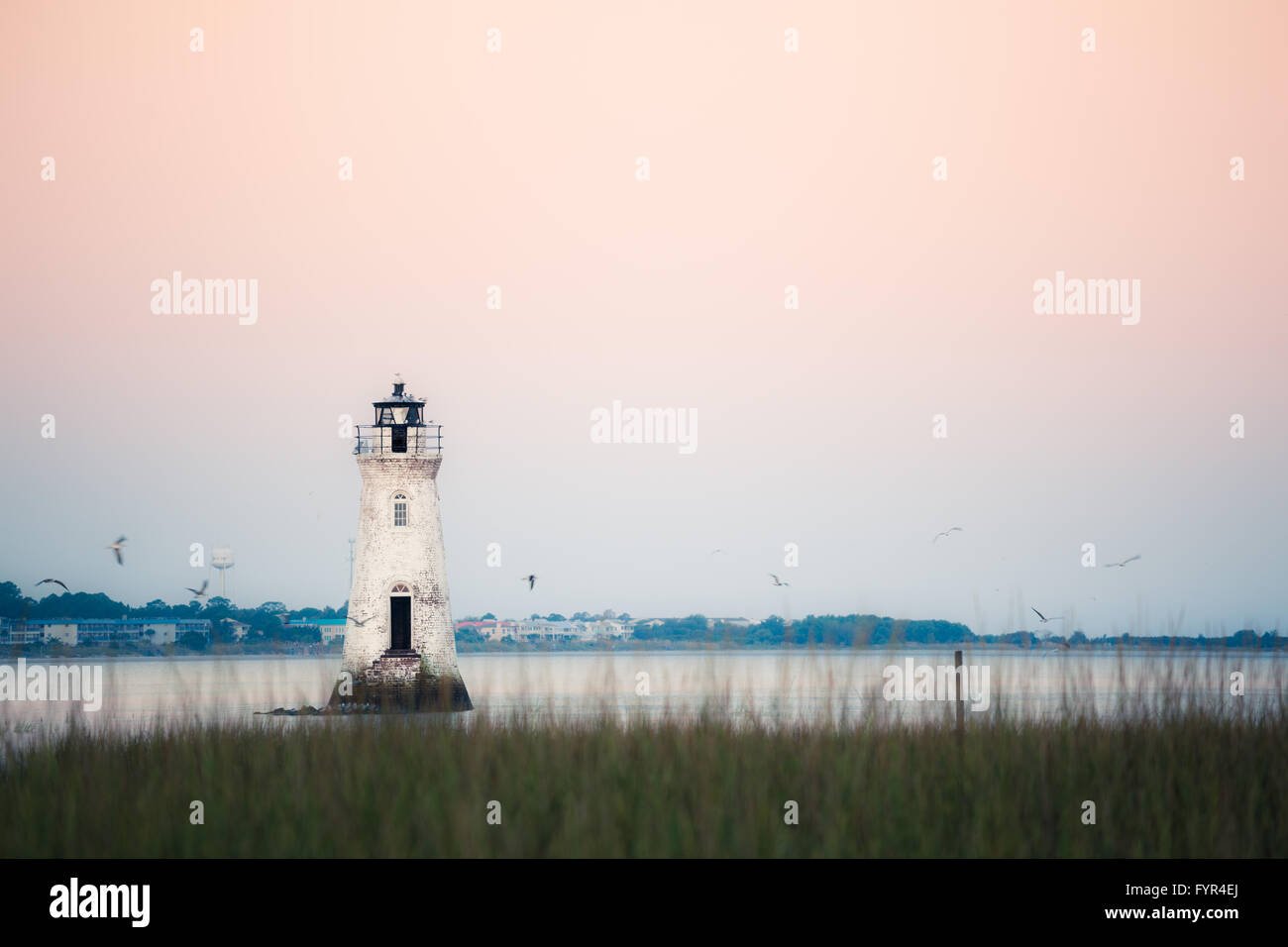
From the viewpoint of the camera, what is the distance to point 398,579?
29.3 m

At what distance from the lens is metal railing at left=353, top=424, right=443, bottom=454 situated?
3022cm

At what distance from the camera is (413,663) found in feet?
96.9

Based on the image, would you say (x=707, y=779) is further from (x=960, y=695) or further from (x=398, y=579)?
(x=398, y=579)

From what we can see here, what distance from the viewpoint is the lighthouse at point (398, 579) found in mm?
29234

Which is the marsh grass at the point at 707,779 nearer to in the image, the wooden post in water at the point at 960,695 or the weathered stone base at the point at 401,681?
the wooden post in water at the point at 960,695

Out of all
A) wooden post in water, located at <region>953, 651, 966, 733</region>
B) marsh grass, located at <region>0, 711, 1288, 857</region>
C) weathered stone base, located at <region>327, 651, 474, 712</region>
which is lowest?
weathered stone base, located at <region>327, 651, 474, 712</region>

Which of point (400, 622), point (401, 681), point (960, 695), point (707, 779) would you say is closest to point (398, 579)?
point (400, 622)

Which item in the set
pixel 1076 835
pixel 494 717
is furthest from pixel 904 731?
pixel 494 717

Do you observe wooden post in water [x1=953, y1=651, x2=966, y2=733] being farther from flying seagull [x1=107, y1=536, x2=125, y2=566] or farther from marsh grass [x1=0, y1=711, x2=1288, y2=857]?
flying seagull [x1=107, y1=536, x2=125, y2=566]

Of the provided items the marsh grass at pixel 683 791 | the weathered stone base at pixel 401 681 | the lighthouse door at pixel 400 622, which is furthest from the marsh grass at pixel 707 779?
the lighthouse door at pixel 400 622

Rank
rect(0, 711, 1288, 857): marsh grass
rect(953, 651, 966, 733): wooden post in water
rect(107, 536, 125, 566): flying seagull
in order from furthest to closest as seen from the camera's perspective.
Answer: rect(107, 536, 125, 566): flying seagull < rect(953, 651, 966, 733): wooden post in water < rect(0, 711, 1288, 857): marsh grass

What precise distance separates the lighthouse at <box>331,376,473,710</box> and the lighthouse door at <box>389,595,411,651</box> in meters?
0.02

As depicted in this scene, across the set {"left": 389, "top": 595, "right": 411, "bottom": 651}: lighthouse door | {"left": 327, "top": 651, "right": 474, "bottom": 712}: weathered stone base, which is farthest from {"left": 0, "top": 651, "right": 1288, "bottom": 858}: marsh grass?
{"left": 389, "top": 595, "right": 411, "bottom": 651}: lighthouse door

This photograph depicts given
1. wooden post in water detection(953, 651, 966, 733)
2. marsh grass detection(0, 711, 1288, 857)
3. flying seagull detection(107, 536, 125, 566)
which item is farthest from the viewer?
flying seagull detection(107, 536, 125, 566)
